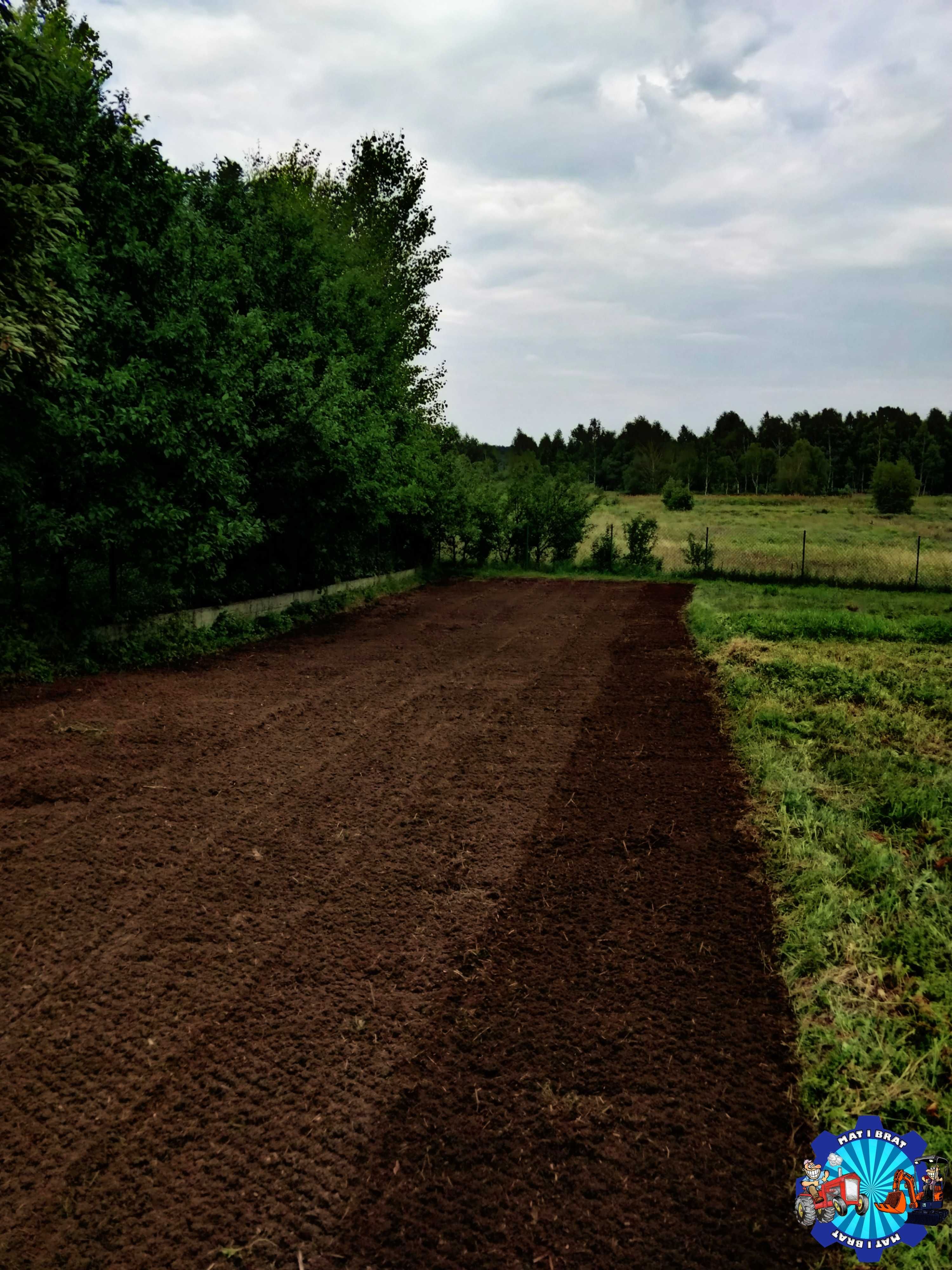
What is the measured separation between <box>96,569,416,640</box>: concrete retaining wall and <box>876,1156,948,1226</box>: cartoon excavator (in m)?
9.49

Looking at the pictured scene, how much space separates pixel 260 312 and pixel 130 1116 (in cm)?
1153

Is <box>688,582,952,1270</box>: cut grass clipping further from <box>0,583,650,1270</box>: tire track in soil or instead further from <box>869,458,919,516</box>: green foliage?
<box>869,458,919,516</box>: green foliage

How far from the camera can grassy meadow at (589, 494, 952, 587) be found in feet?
62.9

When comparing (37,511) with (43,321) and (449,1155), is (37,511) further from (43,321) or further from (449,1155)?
(449,1155)

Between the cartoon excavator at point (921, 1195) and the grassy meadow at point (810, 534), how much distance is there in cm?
1828

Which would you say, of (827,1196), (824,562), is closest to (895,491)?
(824,562)

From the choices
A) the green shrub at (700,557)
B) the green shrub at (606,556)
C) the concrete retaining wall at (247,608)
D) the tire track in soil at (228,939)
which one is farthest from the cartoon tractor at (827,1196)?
the green shrub at (606,556)

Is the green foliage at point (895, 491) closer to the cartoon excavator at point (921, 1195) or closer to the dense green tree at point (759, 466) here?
the dense green tree at point (759, 466)

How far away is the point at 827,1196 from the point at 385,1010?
1.65m

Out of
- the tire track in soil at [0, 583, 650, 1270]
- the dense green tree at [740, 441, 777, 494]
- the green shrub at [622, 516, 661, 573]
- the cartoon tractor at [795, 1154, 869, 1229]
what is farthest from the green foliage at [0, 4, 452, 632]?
the dense green tree at [740, 441, 777, 494]

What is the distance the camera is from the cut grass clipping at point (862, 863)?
2.66 metres

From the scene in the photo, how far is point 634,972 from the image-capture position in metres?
3.29

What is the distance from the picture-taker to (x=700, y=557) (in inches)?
830

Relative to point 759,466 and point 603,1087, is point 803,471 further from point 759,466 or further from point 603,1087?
point 603,1087
